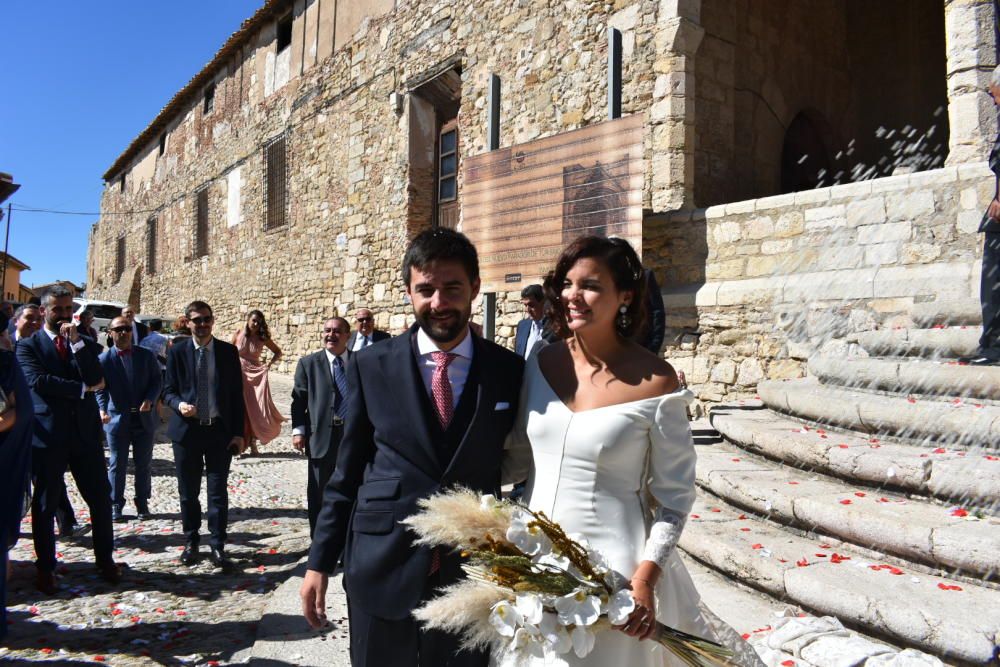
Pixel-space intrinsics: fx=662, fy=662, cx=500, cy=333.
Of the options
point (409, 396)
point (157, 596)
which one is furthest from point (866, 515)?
point (157, 596)

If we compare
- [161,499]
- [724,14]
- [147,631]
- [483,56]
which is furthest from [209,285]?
[147,631]

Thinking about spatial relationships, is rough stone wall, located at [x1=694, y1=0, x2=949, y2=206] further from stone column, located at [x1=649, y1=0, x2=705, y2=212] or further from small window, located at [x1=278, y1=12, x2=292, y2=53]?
small window, located at [x1=278, y1=12, x2=292, y2=53]

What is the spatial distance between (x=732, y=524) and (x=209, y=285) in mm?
21039

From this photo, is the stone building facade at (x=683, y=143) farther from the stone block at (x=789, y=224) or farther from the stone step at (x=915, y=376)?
the stone step at (x=915, y=376)

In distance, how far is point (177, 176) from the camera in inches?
962

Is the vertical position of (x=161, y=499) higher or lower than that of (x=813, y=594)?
lower

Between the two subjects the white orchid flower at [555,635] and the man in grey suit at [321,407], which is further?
the man in grey suit at [321,407]

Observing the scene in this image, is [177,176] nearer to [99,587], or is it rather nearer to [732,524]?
[99,587]

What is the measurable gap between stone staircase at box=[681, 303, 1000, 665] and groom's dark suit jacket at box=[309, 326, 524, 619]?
1717mm

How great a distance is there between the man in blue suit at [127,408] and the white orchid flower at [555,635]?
5500 mm

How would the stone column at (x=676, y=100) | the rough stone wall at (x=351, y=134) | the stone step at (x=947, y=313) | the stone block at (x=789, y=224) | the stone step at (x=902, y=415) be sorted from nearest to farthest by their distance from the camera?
1. the stone step at (x=902, y=415)
2. the stone step at (x=947, y=313)
3. the stone block at (x=789, y=224)
4. the stone column at (x=676, y=100)
5. the rough stone wall at (x=351, y=134)

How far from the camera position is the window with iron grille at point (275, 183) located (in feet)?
56.2

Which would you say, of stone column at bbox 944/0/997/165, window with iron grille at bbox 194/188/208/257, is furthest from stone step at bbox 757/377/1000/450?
window with iron grille at bbox 194/188/208/257

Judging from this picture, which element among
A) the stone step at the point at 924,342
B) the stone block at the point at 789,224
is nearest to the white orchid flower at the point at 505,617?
the stone step at the point at 924,342
